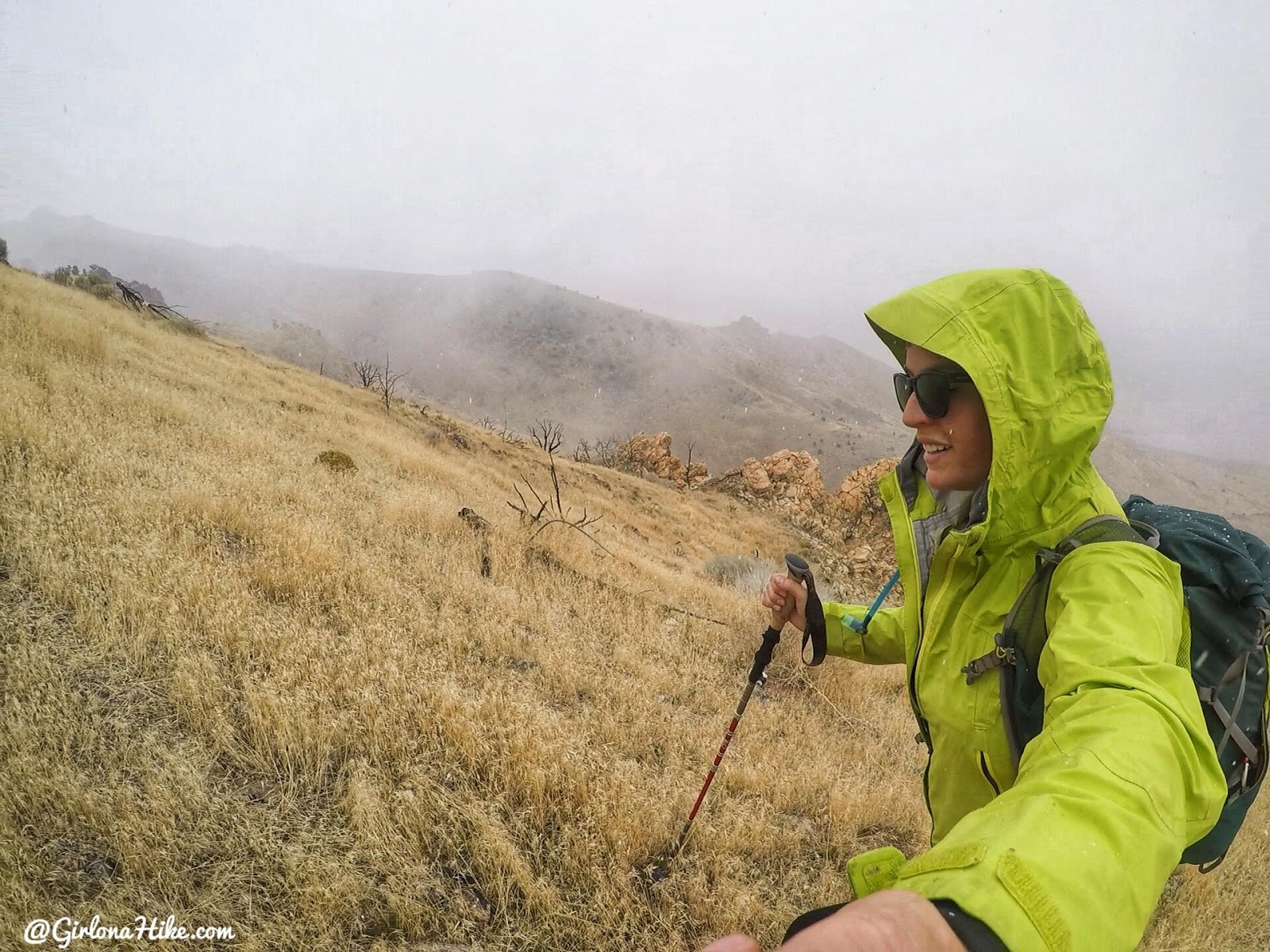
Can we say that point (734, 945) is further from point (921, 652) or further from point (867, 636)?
point (867, 636)

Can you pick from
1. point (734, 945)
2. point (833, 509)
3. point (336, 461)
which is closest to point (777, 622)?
point (734, 945)

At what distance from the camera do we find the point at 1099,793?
1.05 metres

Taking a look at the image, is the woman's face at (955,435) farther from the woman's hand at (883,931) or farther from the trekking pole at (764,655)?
the woman's hand at (883,931)

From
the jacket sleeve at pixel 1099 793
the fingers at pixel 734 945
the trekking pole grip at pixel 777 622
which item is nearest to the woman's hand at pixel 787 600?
the trekking pole grip at pixel 777 622

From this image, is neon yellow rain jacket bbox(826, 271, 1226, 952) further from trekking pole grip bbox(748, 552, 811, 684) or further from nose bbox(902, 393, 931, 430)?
trekking pole grip bbox(748, 552, 811, 684)

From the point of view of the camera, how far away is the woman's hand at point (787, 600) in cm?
273

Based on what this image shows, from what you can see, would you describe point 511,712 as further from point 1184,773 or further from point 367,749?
point 1184,773

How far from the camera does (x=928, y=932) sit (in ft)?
2.77

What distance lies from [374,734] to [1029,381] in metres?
3.43

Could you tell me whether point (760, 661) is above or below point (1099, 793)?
below

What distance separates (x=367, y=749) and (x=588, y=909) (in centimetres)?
141

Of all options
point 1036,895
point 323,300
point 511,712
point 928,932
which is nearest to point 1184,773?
point 1036,895

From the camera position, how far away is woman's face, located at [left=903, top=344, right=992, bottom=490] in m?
1.84

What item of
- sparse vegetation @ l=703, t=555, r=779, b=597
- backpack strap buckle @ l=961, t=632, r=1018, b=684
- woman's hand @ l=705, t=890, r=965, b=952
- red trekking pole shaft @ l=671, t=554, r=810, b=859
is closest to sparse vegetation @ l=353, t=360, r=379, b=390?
sparse vegetation @ l=703, t=555, r=779, b=597
